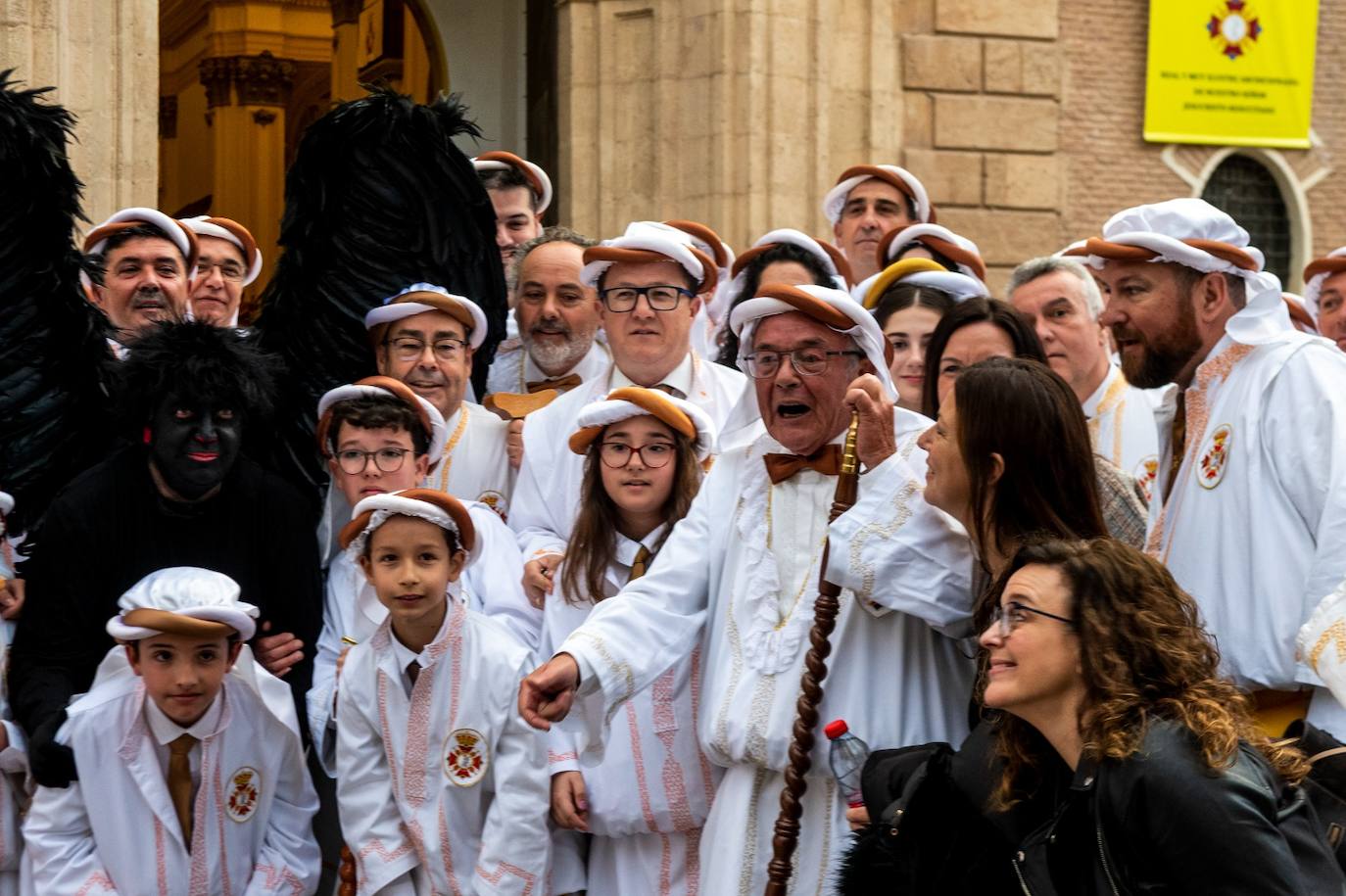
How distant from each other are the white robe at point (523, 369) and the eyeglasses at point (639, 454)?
1.40 metres

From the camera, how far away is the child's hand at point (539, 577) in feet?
17.1

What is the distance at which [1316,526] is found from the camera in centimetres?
423

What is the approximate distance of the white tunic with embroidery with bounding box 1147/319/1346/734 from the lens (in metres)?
4.17

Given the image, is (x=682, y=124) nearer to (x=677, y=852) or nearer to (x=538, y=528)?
(x=538, y=528)

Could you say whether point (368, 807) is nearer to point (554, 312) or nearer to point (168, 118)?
point (554, 312)

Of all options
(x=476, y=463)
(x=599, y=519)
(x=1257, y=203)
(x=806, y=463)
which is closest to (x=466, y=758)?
(x=599, y=519)

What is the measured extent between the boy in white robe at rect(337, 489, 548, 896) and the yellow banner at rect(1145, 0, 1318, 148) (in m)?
9.70

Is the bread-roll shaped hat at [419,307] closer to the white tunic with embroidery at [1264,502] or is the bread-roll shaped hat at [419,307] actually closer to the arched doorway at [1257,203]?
the white tunic with embroidery at [1264,502]

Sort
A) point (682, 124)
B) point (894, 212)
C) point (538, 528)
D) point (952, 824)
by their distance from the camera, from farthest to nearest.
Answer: point (682, 124) → point (894, 212) → point (538, 528) → point (952, 824)

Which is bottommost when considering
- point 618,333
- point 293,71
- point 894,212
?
point 618,333

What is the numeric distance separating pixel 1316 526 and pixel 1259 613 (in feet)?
0.74

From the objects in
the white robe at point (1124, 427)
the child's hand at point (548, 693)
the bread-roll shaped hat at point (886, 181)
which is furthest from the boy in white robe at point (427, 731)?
the bread-roll shaped hat at point (886, 181)

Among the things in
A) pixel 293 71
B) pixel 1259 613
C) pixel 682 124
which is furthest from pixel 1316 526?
pixel 293 71

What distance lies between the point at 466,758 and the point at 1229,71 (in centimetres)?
1028
